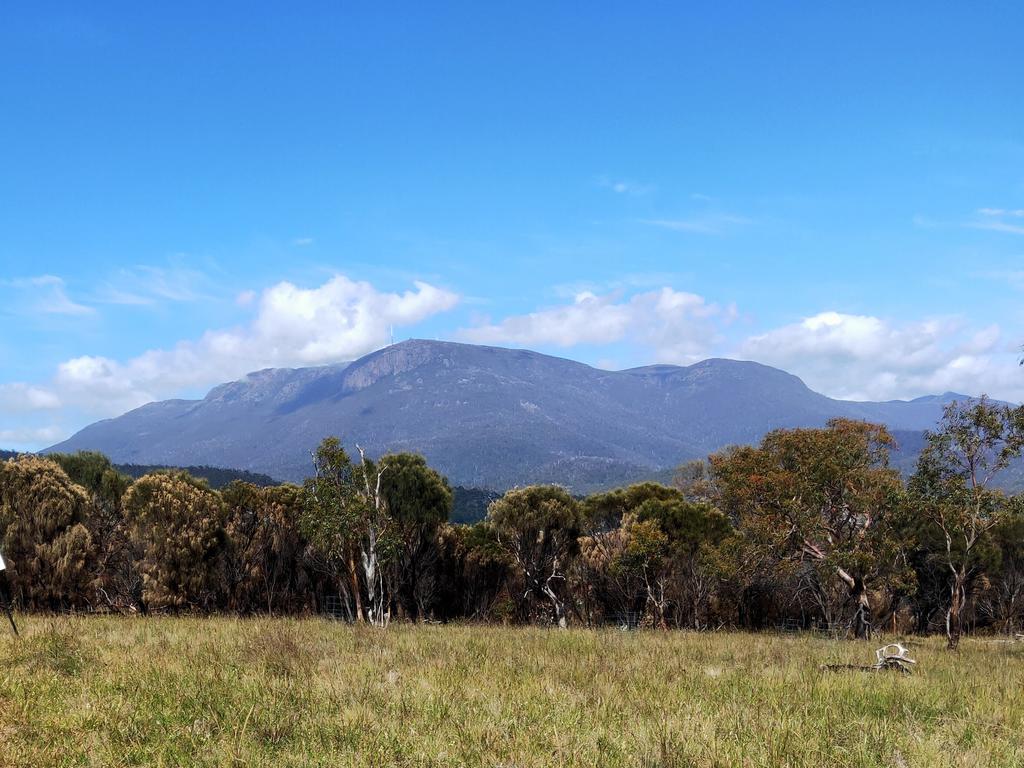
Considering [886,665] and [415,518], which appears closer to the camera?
[886,665]

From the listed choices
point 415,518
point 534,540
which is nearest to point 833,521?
point 534,540

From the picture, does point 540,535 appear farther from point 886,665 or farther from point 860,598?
point 886,665

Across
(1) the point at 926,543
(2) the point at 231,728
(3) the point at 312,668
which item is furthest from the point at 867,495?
(2) the point at 231,728

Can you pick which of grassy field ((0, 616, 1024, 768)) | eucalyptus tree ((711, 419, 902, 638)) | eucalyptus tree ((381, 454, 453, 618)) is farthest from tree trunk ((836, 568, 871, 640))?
eucalyptus tree ((381, 454, 453, 618))

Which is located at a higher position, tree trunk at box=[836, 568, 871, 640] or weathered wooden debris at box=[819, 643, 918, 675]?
weathered wooden debris at box=[819, 643, 918, 675]

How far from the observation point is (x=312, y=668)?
1055 cm

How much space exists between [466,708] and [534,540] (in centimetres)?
2458

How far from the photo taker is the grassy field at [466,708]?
6.96 metres

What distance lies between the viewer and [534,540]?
3288 cm

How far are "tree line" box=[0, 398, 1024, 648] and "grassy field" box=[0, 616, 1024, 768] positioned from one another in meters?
10.9

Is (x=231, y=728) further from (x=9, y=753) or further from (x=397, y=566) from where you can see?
(x=397, y=566)

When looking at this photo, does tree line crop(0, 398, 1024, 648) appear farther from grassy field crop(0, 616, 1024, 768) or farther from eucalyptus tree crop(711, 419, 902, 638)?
grassy field crop(0, 616, 1024, 768)

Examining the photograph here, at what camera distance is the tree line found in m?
24.2

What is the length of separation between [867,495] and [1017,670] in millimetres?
14885
